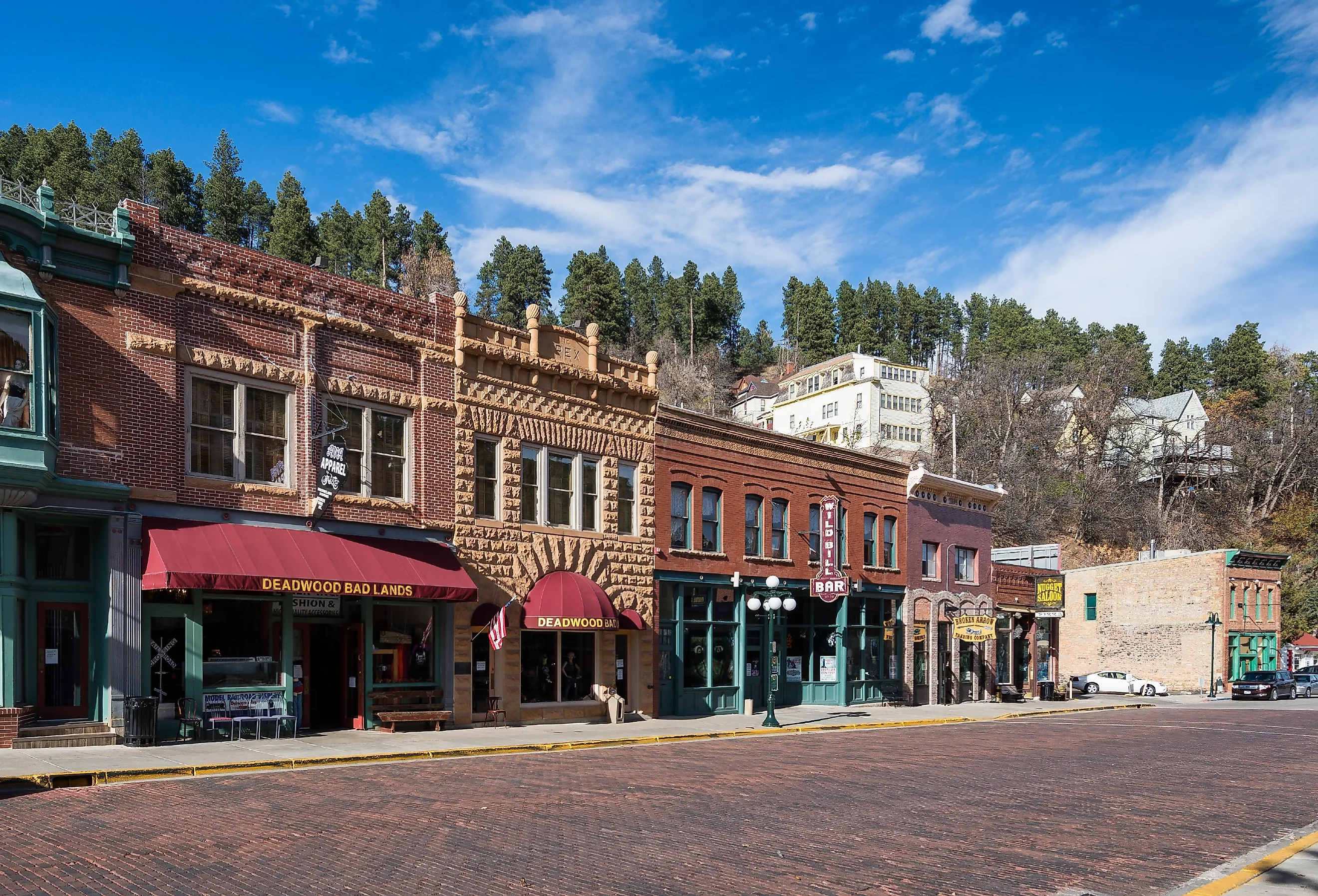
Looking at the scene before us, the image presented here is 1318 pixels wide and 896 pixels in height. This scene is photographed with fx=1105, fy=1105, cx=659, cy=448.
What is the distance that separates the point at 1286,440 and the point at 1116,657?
1321 inches

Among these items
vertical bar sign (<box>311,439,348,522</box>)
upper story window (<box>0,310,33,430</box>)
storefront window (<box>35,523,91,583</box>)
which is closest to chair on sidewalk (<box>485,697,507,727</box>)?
vertical bar sign (<box>311,439,348,522</box>)

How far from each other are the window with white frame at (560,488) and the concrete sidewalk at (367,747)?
5.05m

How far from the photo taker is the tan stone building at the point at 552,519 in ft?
83.5

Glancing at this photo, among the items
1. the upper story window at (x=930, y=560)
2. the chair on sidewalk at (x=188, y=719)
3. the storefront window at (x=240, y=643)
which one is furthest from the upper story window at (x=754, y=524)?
the chair on sidewalk at (x=188, y=719)

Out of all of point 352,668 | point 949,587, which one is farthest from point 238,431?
point 949,587

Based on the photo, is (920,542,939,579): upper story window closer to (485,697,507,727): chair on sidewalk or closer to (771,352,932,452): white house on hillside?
(485,697,507,727): chair on sidewalk

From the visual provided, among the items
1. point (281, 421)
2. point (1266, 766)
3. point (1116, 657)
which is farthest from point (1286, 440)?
point (281, 421)

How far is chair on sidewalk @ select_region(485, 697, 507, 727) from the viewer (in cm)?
2536

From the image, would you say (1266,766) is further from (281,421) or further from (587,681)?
(281,421)

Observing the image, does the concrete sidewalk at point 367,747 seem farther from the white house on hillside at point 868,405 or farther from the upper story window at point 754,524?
the white house on hillside at point 868,405

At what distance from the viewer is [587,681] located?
2838 centimetres

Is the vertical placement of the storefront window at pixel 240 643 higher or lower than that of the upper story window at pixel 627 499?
lower

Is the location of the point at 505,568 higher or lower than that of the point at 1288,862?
higher

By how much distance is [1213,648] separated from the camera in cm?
5681
